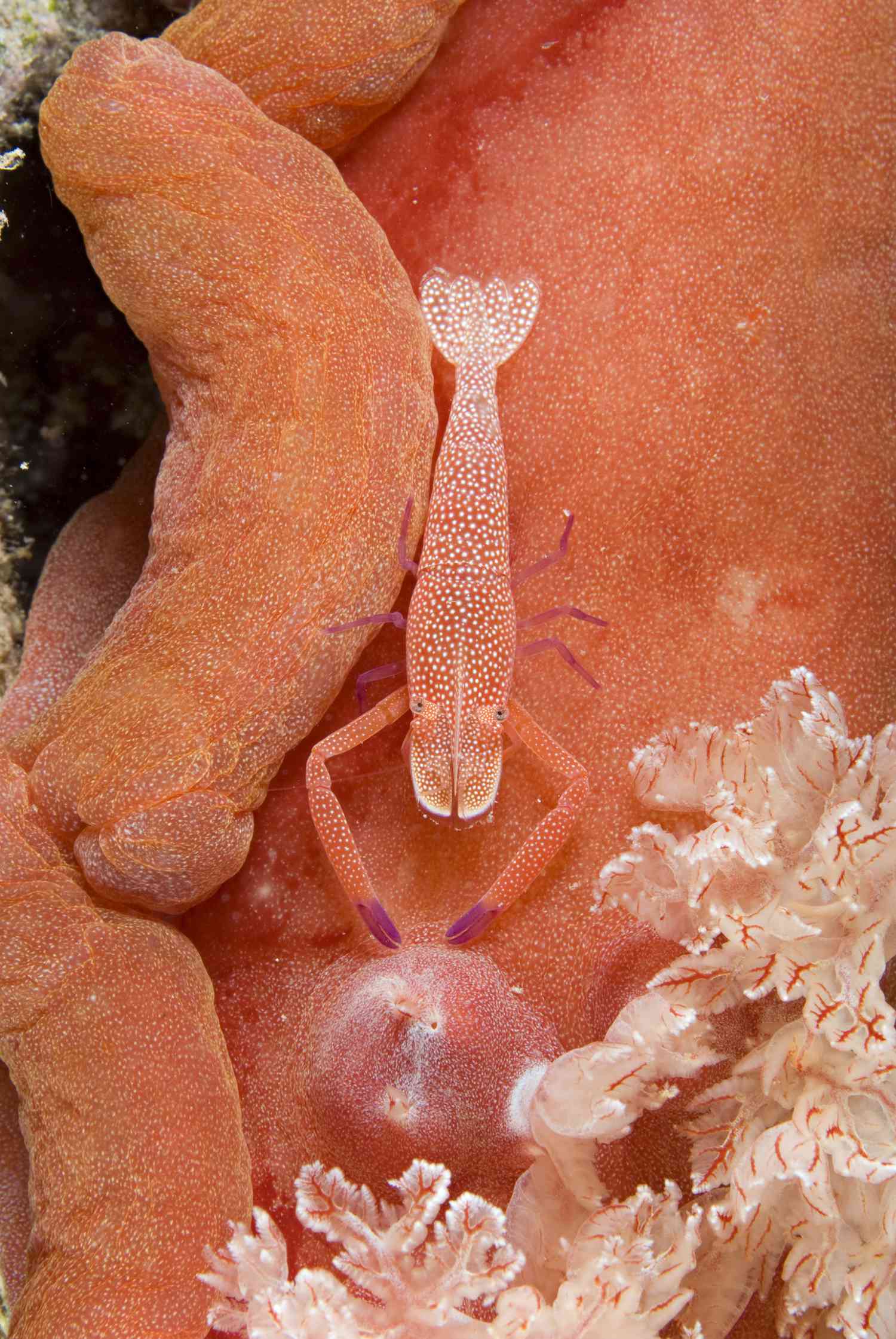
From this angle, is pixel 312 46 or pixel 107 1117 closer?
pixel 107 1117

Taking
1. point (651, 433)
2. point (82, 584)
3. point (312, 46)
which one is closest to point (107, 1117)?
point (82, 584)

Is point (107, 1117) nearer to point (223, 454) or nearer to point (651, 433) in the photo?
point (223, 454)

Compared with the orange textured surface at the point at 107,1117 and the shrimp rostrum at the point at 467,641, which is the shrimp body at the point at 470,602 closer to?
the shrimp rostrum at the point at 467,641

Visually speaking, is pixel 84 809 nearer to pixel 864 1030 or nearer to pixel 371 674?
pixel 371 674

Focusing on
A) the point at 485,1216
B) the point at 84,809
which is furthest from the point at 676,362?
the point at 485,1216

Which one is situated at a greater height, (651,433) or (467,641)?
(651,433)

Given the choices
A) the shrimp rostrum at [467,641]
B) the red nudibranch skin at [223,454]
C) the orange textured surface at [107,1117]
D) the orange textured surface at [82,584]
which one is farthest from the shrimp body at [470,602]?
the orange textured surface at [82,584]
